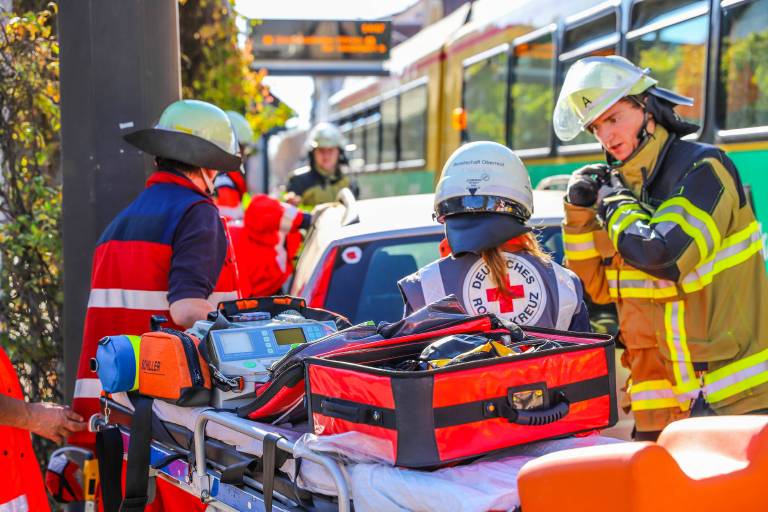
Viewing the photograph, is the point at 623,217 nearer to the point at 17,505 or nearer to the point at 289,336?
the point at 289,336

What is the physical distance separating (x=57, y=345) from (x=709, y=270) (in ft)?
10.8

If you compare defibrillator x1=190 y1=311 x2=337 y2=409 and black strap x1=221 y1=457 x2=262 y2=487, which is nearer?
black strap x1=221 y1=457 x2=262 y2=487

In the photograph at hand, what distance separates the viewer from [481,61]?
1103cm

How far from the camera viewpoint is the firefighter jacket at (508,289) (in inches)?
117

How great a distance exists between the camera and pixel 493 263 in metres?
2.95

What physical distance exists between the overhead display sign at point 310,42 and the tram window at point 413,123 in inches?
117

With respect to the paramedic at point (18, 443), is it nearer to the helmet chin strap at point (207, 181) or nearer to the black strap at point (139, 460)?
the black strap at point (139, 460)

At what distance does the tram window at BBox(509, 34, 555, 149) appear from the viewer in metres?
9.09

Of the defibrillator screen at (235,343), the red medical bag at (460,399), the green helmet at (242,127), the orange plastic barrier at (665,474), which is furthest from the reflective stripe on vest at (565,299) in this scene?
the green helmet at (242,127)

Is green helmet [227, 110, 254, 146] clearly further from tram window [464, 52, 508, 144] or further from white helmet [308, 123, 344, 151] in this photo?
tram window [464, 52, 508, 144]

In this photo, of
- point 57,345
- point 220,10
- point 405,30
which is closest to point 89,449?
point 57,345

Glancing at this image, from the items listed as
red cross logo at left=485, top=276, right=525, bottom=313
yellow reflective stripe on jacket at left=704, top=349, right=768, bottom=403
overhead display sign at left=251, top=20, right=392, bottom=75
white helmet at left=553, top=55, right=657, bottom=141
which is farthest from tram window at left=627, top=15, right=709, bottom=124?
overhead display sign at left=251, top=20, right=392, bottom=75

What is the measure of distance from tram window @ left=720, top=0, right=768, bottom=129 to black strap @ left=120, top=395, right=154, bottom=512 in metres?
4.52

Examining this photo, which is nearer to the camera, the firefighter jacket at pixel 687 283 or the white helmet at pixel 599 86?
the firefighter jacket at pixel 687 283
